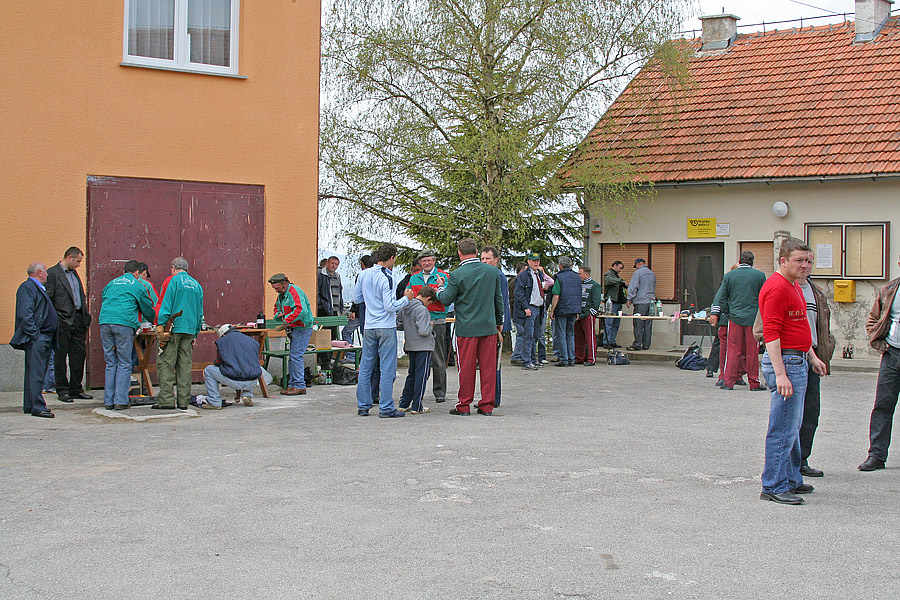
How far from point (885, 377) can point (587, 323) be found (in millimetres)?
9819

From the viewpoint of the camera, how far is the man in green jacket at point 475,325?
11.0 metres

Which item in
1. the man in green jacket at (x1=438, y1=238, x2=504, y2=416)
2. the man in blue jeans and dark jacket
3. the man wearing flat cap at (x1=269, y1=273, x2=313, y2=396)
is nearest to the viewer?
the man in green jacket at (x1=438, y1=238, x2=504, y2=416)

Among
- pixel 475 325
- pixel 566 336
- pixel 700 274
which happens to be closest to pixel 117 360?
pixel 475 325

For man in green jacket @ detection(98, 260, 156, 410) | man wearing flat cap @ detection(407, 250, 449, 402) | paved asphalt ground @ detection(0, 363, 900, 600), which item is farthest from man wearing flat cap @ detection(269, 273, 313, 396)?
paved asphalt ground @ detection(0, 363, 900, 600)

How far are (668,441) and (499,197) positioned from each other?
34.2ft

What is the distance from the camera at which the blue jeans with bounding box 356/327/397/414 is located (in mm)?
10789

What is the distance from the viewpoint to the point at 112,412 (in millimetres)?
10922

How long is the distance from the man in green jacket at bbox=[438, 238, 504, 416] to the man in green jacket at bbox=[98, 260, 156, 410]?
11.9 ft

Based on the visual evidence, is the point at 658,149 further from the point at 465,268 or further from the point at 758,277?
the point at 465,268

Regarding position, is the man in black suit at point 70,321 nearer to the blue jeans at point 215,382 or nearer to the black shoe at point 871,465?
the blue jeans at point 215,382

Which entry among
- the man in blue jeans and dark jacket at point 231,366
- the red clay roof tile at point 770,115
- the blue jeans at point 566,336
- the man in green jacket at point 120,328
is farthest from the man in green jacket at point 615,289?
the man in green jacket at point 120,328

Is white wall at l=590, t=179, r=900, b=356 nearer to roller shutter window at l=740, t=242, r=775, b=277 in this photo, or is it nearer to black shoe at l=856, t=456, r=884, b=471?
roller shutter window at l=740, t=242, r=775, b=277

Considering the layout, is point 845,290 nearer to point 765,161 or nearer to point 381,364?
point 765,161

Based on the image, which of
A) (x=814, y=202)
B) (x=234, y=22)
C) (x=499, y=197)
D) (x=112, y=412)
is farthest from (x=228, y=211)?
(x=814, y=202)
